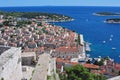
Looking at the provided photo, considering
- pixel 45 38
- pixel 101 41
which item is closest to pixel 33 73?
pixel 45 38

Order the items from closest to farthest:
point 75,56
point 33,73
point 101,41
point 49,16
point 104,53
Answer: point 33,73, point 75,56, point 104,53, point 101,41, point 49,16

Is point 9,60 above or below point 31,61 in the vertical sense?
above

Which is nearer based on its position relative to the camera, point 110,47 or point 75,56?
point 75,56

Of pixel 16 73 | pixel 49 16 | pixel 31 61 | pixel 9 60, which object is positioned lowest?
pixel 49 16

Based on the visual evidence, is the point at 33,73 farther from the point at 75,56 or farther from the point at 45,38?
the point at 45,38

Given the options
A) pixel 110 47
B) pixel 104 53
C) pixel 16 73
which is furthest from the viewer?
pixel 110 47

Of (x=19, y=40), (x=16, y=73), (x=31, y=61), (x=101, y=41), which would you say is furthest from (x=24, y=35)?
(x=16, y=73)

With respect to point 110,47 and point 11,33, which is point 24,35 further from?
point 110,47

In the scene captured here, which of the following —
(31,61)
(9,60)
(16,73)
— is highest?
(9,60)

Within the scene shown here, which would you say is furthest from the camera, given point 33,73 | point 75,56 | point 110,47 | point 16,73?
point 110,47
